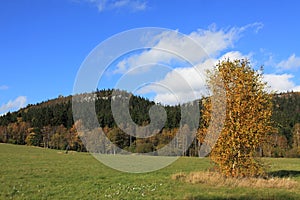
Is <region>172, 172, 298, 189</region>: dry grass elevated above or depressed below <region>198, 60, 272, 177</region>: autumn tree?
below

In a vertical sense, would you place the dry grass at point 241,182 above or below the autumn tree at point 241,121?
below

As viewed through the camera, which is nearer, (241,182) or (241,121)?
(241,182)

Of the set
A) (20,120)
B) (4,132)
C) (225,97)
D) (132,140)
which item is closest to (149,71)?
(225,97)

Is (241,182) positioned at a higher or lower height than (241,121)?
lower

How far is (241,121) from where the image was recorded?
2188 cm

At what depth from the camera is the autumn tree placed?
21.7 meters

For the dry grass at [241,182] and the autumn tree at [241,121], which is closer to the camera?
the dry grass at [241,182]

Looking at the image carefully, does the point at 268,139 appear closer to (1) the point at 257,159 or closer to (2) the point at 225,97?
(1) the point at 257,159

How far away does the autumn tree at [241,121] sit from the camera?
21.7m

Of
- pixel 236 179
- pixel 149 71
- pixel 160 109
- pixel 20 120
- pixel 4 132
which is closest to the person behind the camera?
pixel 236 179

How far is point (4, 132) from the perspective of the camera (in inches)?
6235

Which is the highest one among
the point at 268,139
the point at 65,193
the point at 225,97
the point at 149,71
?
the point at 149,71

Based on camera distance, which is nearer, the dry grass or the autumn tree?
the dry grass

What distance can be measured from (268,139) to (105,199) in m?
11.9
